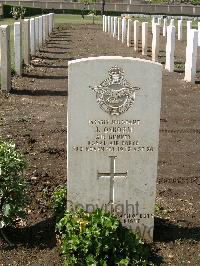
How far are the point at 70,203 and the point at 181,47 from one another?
1869 centimetres

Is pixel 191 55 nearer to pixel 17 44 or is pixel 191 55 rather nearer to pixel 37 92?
pixel 37 92

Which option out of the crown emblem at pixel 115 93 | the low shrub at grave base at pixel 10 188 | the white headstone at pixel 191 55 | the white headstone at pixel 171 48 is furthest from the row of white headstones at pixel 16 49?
the crown emblem at pixel 115 93

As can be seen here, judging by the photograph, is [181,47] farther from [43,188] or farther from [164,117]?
[43,188]

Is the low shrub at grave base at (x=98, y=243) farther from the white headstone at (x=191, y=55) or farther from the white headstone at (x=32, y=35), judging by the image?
the white headstone at (x=32, y=35)

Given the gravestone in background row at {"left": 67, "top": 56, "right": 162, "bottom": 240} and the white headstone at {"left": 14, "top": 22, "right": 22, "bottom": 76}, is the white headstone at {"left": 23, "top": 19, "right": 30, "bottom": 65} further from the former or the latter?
the gravestone in background row at {"left": 67, "top": 56, "right": 162, "bottom": 240}

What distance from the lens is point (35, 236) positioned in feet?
15.4

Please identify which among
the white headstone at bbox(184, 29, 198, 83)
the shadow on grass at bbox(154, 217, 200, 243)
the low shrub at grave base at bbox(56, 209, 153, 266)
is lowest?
the shadow on grass at bbox(154, 217, 200, 243)

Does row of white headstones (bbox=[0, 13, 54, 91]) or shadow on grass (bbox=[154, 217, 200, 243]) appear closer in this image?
shadow on grass (bbox=[154, 217, 200, 243])

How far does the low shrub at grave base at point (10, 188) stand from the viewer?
436 cm

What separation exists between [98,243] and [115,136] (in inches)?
32.9

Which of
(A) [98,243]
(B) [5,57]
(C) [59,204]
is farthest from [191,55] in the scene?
(A) [98,243]

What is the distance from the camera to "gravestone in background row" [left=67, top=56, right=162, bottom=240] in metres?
4.19

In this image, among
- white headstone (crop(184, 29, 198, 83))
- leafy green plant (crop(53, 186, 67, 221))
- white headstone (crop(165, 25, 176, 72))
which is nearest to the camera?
leafy green plant (crop(53, 186, 67, 221))

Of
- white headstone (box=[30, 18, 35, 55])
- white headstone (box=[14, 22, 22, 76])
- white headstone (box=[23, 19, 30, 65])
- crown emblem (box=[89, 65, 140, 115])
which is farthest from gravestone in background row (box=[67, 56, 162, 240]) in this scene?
white headstone (box=[30, 18, 35, 55])
